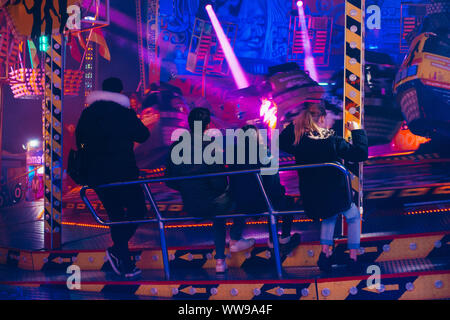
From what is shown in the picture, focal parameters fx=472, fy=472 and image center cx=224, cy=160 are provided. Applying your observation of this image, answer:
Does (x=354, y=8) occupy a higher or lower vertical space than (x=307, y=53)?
higher

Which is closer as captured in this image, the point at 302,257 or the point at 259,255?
the point at 302,257

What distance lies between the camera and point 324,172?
134 inches

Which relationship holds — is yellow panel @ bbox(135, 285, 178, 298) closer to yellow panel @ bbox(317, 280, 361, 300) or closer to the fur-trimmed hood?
yellow panel @ bbox(317, 280, 361, 300)

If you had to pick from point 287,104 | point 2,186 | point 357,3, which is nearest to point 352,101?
point 357,3

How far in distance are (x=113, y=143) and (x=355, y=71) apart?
2184 mm

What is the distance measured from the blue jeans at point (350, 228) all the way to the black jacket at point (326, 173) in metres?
0.12

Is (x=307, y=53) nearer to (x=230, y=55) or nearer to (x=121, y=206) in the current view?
(x=230, y=55)

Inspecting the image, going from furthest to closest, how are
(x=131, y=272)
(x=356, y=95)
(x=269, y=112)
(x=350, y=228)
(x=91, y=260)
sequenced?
(x=269, y=112) < (x=91, y=260) < (x=356, y=95) < (x=131, y=272) < (x=350, y=228)

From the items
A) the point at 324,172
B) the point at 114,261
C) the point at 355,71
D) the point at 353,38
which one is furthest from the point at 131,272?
the point at 353,38

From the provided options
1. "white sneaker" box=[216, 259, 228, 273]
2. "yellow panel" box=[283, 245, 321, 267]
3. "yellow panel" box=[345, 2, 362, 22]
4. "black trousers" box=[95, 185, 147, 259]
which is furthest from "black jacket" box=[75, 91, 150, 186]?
"yellow panel" box=[345, 2, 362, 22]

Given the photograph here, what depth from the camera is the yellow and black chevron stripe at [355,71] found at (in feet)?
13.6

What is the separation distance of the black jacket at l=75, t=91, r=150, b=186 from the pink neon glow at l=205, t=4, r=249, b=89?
6809 millimetres

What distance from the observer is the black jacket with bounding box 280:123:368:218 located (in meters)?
3.35

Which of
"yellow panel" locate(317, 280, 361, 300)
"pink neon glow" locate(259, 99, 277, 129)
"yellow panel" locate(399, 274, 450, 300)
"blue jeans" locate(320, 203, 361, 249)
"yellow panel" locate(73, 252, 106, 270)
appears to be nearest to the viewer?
"yellow panel" locate(399, 274, 450, 300)
